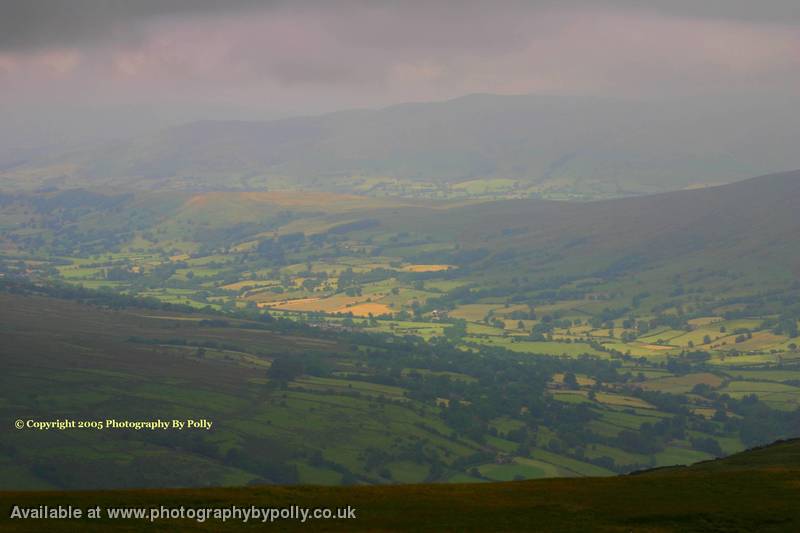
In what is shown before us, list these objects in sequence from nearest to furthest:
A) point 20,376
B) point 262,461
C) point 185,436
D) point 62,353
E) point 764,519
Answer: point 764,519
point 262,461
point 185,436
point 20,376
point 62,353

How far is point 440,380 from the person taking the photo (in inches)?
7037

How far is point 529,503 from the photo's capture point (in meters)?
49.8

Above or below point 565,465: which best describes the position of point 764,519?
above

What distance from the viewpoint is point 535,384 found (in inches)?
7160

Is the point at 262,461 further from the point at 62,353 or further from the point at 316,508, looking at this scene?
the point at 316,508

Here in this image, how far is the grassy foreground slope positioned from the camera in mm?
44250

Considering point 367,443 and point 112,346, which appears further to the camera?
point 112,346

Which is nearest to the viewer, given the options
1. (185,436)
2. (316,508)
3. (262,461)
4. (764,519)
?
(764,519)

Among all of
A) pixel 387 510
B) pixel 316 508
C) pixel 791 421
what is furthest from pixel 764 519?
pixel 791 421

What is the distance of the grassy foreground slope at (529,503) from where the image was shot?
1742 inches

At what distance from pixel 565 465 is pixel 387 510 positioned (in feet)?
289

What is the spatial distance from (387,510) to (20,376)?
11952cm

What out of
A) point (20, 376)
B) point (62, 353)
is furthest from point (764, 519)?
point (62, 353)

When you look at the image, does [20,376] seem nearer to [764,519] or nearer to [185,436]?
[185,436]
